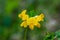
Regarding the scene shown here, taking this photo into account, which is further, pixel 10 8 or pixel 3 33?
pixel 10 8

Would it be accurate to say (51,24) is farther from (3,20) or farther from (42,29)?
(42,29)

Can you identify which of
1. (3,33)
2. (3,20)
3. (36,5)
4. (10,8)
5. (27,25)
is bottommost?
(27,25)

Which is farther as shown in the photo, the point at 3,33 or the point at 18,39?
the point at 18,39

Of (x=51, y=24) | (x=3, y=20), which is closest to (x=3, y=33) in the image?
(x=3, y=20)

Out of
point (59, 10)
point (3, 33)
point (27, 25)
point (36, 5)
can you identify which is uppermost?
point (59, 10)

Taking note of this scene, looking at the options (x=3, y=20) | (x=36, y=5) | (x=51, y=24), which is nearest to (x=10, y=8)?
(x=3, y=20)

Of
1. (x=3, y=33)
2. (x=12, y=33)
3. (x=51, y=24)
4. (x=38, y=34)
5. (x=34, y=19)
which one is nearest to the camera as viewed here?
(x=34, y=19)

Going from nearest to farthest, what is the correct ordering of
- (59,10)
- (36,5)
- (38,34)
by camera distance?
(38,34), (36,5), (59,10)

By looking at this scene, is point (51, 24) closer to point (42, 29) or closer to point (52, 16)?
point (52, 16)

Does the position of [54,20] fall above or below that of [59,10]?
below
